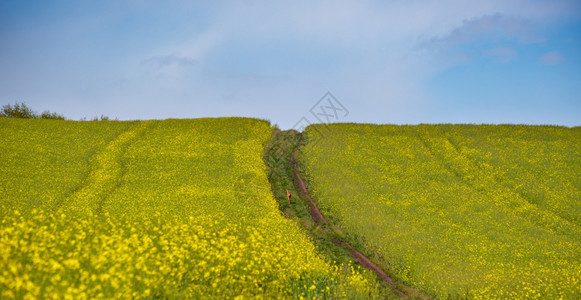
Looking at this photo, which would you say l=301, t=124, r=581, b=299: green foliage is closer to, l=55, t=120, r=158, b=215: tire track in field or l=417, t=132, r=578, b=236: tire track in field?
l=417, t=132, r=578, b=236: tire track in field

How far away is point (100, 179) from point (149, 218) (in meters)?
11.9

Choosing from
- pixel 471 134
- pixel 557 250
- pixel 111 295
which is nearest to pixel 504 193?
pixel 557 250

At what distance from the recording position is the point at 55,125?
5119 centimetres

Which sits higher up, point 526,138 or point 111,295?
point 526,138

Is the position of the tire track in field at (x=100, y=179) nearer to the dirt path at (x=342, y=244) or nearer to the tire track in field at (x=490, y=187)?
the dirt path at (x=342, y=244)

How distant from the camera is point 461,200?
112 feet

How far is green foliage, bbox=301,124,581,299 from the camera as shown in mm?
22969

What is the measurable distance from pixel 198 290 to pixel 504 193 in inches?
1246

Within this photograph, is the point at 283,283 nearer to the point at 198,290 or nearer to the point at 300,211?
the point at 198,290

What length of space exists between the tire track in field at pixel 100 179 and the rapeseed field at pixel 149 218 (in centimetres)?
10

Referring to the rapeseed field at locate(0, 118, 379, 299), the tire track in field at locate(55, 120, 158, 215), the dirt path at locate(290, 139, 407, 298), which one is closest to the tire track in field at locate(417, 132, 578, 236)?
the dirt path at locate(290, 139, 407, 298)

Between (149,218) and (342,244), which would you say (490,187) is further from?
(149,218)

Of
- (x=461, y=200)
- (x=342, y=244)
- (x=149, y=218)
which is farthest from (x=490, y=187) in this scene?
(x=149, y=218)

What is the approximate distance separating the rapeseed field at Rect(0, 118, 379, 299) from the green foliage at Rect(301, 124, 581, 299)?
502cm
